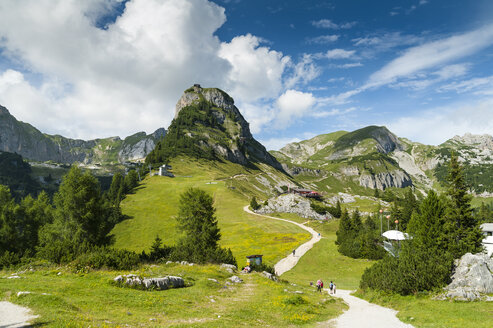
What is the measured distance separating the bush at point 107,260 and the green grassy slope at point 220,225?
103 feet

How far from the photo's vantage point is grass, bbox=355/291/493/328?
18.0 m

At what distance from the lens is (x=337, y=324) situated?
1930 cm

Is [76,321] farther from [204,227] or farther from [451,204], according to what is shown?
[451,204]

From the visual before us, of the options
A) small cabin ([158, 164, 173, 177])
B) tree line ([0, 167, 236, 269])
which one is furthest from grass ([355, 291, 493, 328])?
small cabin ([158, 164, 173, 177])

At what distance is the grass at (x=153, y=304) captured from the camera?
1382 centimetres

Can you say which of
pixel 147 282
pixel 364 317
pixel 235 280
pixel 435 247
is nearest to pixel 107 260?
pixel 147 282

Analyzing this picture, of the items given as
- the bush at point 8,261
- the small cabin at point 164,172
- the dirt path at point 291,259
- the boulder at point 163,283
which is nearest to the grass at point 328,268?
the dirt path at point 291,259

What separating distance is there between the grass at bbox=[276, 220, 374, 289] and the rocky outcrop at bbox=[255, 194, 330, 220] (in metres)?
50.2

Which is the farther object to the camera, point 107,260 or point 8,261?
point 8,261

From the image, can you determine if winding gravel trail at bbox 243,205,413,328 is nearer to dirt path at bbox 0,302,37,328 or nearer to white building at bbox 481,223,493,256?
dirt path at bbox 0,302,37,328

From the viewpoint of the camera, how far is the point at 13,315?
41.3 ft

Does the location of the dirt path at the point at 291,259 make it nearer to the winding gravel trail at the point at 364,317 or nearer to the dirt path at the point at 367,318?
the winding gravel trail at the point at 364,317

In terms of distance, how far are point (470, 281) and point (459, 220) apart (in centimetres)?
1664

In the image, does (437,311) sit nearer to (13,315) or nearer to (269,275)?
(269,275)
